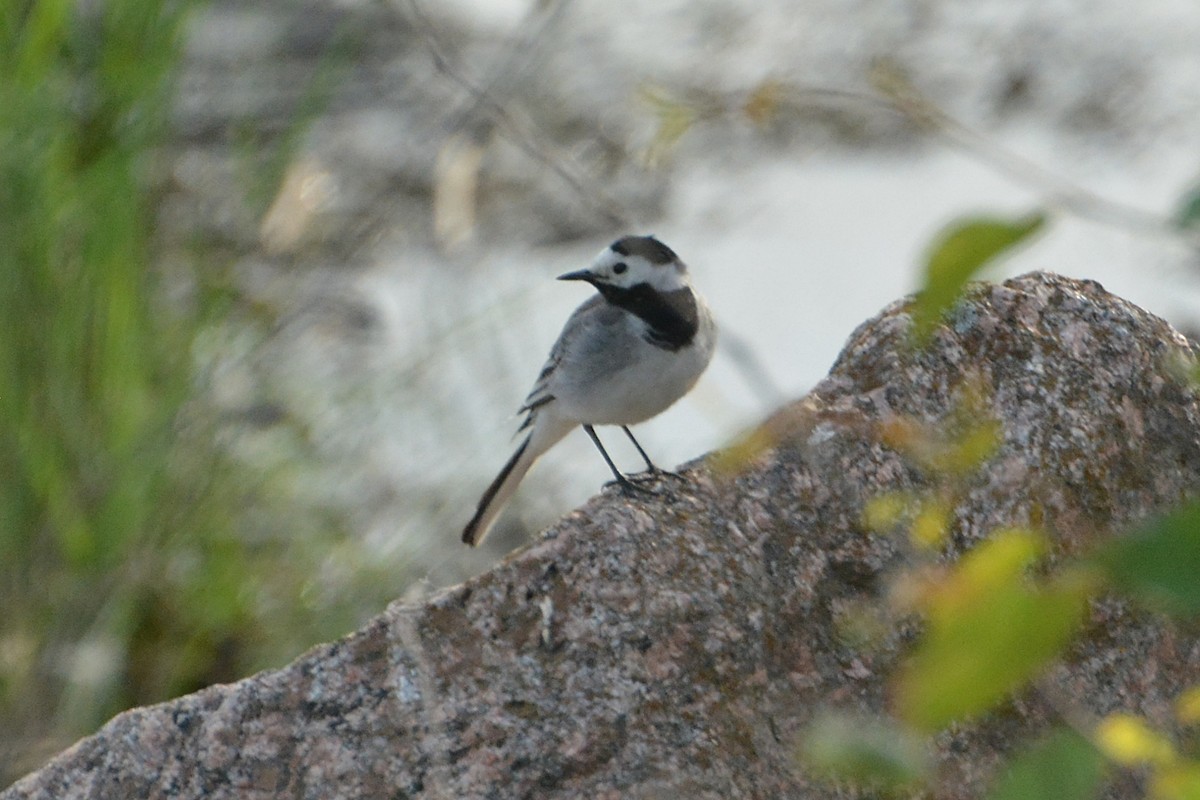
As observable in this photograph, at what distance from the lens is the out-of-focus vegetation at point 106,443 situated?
15.6 ft

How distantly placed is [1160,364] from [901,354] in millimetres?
513

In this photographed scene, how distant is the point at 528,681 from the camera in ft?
8.32

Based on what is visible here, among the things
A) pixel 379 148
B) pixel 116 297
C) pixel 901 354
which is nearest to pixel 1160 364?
pixel 901 354

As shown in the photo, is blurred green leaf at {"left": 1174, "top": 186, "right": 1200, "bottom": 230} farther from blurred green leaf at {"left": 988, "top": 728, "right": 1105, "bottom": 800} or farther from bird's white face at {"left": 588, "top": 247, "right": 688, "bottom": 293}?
bird's white face at {"left": 588, "top": 247, "right": 688, "bottom": 293}

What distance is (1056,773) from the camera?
750 millimetres

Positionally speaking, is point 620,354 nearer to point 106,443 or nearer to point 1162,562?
point 106,443

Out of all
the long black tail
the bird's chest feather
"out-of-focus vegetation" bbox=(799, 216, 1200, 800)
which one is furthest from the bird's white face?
"out-of-focus vegetation" bbox=(799, 216, 1200, 800)

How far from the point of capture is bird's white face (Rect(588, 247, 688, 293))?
178 inches

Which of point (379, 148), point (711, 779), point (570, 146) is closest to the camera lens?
point (711, 779)

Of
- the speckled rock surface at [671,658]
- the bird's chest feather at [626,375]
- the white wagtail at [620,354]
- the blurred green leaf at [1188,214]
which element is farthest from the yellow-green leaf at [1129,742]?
the bird's chest feather at [626,375]

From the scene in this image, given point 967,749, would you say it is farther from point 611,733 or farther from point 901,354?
point 901,354

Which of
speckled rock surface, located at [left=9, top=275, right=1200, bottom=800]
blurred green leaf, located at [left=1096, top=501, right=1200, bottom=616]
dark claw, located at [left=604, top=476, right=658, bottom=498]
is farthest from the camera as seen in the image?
dark claw, located at [left=604, top=476, right=658, bottom=498]

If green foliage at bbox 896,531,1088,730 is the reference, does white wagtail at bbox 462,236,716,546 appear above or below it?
above

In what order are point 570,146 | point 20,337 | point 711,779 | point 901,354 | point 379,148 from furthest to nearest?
point 379,148, point 570,146, point 20,337, point 901,354, point 711,779
